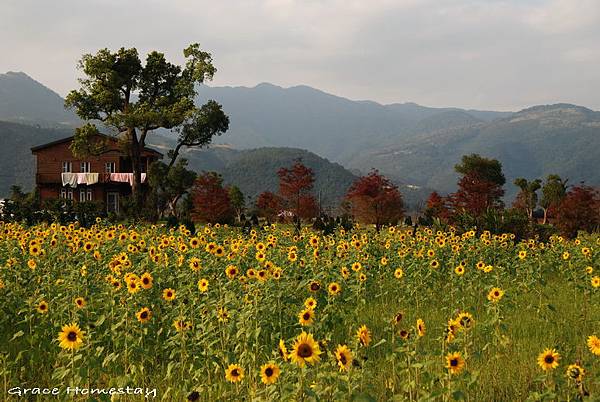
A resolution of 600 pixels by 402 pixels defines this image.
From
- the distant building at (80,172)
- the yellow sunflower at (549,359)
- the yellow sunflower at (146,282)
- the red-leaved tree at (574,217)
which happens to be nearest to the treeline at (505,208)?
the red-leaved tree at (574,217)

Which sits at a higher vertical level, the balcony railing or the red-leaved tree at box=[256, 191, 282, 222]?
the balcony railing

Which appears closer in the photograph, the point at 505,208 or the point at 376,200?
the point at 505,208

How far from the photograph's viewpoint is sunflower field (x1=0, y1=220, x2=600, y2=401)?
4102 millimetres

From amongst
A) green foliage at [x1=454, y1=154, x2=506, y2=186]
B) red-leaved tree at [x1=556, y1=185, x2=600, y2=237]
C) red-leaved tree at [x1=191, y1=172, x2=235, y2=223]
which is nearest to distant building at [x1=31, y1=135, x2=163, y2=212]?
red-leaved tree at [x1=191, y1=172, x2=235, y2=223]

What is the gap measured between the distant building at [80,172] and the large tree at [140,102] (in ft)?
40.0

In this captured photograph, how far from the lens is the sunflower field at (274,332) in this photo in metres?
4.10

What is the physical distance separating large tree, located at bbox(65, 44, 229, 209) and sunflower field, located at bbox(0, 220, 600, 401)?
2443cm

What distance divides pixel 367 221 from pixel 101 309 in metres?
27.0

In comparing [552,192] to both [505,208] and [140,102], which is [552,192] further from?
[140,102]

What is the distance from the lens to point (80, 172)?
164ft

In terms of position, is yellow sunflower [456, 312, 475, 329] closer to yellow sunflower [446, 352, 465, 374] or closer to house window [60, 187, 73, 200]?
yellow sunflower [446, 352, 465, 374]

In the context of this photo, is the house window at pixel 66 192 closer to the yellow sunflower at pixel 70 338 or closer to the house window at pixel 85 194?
the house window at pixel 85 194

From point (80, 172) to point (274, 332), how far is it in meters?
48.0

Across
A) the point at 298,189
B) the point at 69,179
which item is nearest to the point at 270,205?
the point at 298,189
